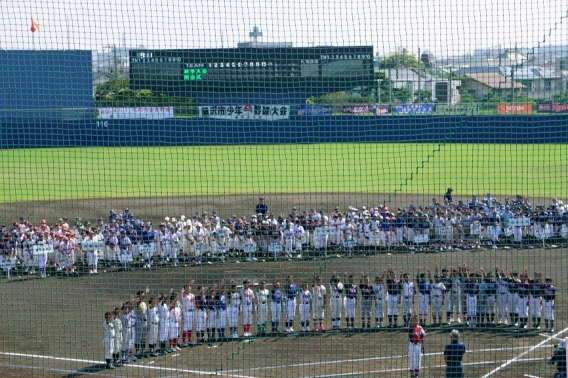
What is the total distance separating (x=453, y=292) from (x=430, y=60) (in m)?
5.21

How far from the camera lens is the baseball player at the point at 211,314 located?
12695mm

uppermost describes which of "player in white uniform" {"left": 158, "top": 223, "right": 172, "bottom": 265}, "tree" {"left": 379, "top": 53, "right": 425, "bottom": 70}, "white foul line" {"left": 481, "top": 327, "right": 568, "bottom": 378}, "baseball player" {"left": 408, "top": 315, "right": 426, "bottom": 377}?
"tree" {"left": 379, "top": 53, "right": 425, "bottom": 70}

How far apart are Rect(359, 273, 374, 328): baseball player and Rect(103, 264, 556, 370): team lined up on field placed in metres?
0.02

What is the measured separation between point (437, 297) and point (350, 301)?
62.8 inches

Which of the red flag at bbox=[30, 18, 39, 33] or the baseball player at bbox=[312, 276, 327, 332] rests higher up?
the red flag at bbox=[30, 18, 39, 33]

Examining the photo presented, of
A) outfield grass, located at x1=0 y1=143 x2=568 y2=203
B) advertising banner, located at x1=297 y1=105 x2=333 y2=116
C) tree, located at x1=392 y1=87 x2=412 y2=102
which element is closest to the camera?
tree, located at x1=392 y1=87 x2=412 y2=102

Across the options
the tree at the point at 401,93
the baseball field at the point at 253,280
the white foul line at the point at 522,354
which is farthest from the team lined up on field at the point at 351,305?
the tree at the point at 401,93

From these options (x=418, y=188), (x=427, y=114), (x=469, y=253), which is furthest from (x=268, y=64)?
(x=418, y=188)

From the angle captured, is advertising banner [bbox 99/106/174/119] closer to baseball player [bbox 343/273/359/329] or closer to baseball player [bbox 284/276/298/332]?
baseball player [bbox 284/276/298/332]

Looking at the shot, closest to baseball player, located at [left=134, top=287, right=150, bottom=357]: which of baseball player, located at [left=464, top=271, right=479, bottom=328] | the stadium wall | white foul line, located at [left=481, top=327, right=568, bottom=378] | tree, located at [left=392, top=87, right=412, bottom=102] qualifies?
white foul line, located at [left=481, top=327, right=568, bottom=378]

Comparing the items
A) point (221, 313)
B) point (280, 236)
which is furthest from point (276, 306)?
point (280, 236)

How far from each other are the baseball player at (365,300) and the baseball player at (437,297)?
44.2 inches

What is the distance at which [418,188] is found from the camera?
26.6 metres

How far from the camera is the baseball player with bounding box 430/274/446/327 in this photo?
43.6ft
